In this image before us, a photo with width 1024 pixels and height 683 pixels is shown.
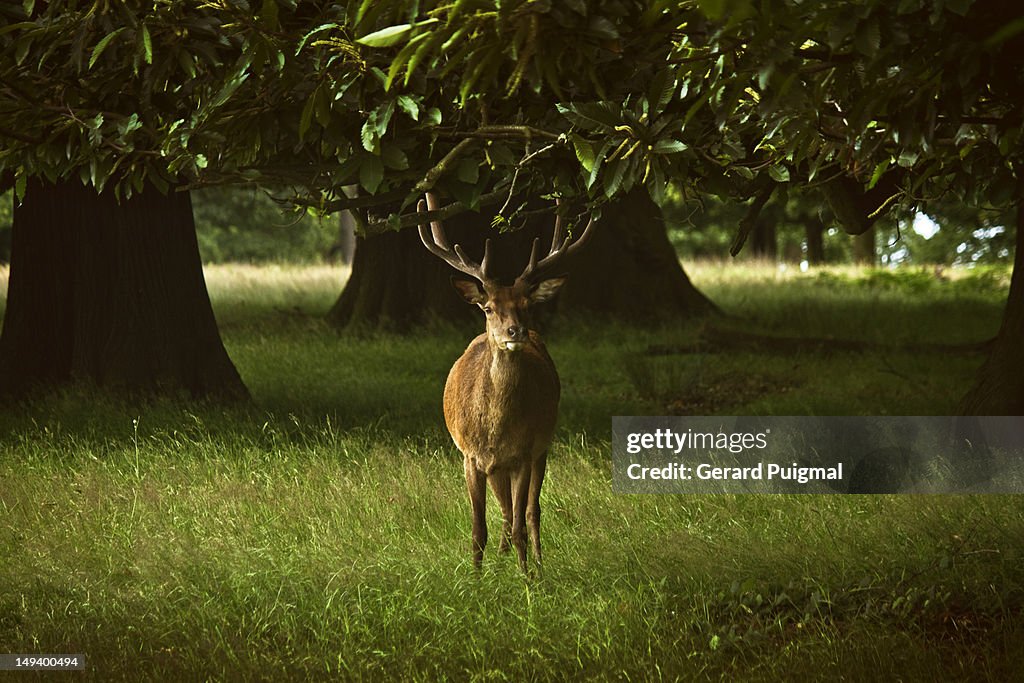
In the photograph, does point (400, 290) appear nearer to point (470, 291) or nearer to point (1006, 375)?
point (1006, 375)

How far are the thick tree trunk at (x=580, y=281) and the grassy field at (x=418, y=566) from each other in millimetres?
4409

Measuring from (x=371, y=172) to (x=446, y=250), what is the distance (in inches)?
46.7

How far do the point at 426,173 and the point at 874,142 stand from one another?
186cm

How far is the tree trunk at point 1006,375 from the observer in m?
8.20

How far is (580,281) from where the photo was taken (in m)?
16.0

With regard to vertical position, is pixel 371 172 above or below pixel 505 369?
above

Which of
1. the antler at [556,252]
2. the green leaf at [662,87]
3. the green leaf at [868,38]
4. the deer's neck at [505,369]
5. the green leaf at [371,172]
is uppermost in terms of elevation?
the green leaf at [868,38]

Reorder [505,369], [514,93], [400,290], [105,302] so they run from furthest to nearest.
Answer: [400,290] → [105,302] → [505,369] → [514,93]

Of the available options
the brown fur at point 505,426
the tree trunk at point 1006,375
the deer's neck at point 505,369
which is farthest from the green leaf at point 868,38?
the tree trunk at point 1006,375

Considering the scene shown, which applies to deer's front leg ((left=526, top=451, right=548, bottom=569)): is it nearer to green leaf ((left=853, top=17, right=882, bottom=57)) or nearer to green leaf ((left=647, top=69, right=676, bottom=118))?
green leaf ((left=647, top=69, right=676, bottom=118))

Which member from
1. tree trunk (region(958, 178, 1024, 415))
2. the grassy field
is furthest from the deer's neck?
tree trunk (region(958, 178, 1024, 415))

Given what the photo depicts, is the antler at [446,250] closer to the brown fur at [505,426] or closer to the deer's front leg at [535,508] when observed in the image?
the brown fur at [505,426]

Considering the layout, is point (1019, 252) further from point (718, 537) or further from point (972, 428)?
point (718, 537)

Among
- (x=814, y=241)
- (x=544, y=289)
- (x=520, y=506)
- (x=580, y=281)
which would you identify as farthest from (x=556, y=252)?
(x=814, y=241)
